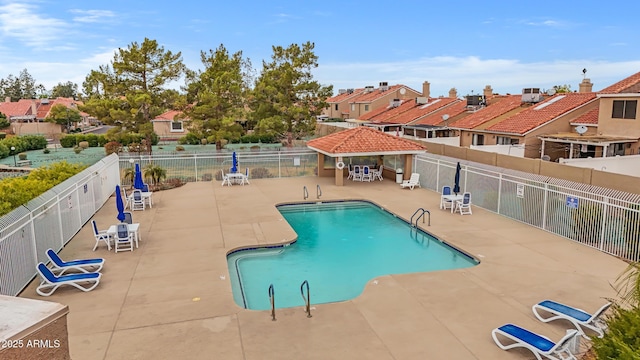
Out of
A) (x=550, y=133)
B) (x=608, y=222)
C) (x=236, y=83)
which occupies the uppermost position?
(x=236, y=83)

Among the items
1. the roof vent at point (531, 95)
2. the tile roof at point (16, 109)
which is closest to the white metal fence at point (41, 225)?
the roof vent at point (531, 95)

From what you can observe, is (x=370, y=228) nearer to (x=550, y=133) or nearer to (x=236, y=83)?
(x=550, y=133)

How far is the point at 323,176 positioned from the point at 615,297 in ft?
61.3

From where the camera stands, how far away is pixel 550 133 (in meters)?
28.0

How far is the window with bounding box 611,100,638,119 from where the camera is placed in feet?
80.0

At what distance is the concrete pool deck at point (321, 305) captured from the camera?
27.1 ft

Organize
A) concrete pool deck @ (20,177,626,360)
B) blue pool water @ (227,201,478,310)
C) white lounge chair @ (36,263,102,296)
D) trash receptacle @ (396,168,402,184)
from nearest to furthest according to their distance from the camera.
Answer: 1. concrete pool deck @ (20,177,626,360)
2. white lounge chair @ (36,263,102,296)
3. blue pool water @ (227,201,478,310)
4. trash receptacle @ (396,168,402,184)

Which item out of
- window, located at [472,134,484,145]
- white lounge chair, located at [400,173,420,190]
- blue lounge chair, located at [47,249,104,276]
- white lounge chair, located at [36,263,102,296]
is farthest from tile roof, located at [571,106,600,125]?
white lounge chair, located at [36,263,102,296]

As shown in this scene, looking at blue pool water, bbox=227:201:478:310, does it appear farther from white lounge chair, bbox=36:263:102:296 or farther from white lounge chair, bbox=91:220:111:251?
white lounge chair, bbox=91:220:111:251

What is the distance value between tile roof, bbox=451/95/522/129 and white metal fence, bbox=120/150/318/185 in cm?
1280

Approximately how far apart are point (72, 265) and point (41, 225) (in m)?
1.67

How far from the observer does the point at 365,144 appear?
80.0ft

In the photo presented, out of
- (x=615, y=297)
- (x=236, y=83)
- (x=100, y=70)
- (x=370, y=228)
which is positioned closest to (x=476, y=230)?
(x=370, y=228)

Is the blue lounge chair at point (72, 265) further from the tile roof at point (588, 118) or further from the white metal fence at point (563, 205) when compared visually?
the tile roof at point (588, 118)
